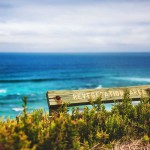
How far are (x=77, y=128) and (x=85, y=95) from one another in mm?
1845

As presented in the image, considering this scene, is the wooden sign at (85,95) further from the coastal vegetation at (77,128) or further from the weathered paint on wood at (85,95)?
the coastal vegetation at (77,128)

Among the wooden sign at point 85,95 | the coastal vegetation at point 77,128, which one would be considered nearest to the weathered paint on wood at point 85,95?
the wooden sign at point 85,95

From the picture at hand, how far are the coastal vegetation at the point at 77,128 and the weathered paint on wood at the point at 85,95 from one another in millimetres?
480

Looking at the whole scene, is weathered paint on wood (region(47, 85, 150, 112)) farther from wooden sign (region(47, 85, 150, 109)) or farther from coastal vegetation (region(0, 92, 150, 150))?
coastal vegetation (region(0, 92, 150, 150))

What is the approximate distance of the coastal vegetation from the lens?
3.28 m

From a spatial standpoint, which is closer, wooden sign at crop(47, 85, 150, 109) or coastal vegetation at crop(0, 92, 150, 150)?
coastal vegetation at crop(0, 92, 150, 150)

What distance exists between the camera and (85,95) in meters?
5.53

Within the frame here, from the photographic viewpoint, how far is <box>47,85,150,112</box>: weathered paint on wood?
5.25m

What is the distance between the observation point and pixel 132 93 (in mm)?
5820

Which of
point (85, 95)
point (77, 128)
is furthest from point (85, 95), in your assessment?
point (77, 128)

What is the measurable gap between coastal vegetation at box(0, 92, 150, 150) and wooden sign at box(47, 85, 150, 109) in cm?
48

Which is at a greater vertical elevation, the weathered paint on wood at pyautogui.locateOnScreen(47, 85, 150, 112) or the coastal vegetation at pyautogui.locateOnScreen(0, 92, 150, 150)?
the weathered paint on wood at pyautogui.locateOnScreen(47, 85, 150, 112)

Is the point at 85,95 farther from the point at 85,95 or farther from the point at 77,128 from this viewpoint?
the point at 77,128

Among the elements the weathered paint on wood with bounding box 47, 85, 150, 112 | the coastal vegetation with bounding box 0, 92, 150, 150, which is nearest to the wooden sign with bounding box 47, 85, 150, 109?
the weathered paint on wood with bounding box 47, 85, 150, 112
